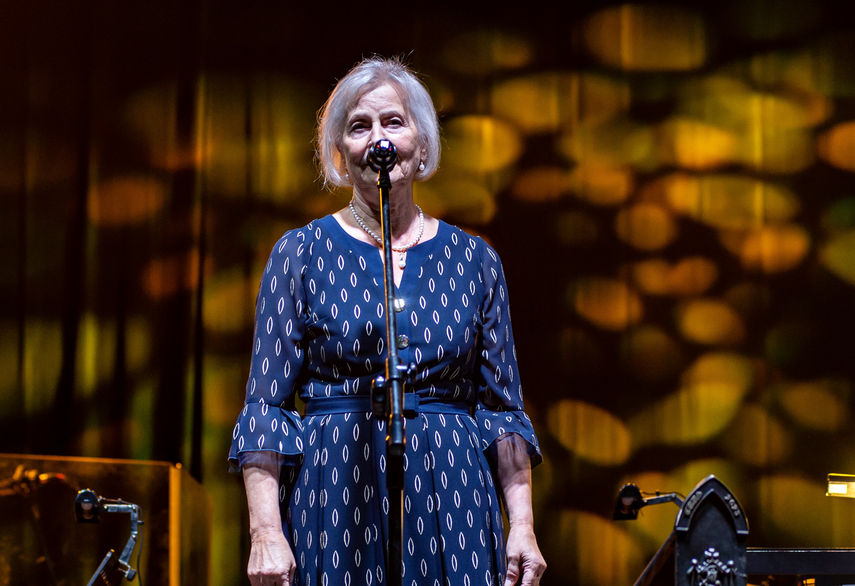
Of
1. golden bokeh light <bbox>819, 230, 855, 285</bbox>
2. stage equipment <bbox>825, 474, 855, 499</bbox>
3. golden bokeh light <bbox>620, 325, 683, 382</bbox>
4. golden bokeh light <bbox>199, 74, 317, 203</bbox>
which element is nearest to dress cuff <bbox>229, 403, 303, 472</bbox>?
stage equipment <bbox>825, 474, 855, 499</bbox>

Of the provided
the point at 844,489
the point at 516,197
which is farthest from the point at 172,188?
the point at 844,489

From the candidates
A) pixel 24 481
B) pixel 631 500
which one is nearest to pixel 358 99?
pixel 631 500

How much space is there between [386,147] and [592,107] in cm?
237

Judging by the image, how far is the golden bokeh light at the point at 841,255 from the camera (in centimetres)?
352

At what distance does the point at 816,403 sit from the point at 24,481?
287 cm

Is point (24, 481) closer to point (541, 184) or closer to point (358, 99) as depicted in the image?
point (358, 99)

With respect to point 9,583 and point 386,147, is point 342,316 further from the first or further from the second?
point 9,583

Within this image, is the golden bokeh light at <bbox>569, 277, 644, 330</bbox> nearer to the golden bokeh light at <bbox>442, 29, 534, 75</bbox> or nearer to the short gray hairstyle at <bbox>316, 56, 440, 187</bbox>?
the golden bokeh light at <bbox>442, 29, 534, 75</bbox>

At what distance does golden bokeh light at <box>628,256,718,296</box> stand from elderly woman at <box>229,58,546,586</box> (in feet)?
6.56

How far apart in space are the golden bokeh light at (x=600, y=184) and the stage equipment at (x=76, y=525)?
6.06 ft

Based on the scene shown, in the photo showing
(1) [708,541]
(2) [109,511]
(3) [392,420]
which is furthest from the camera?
(2) [109,511]

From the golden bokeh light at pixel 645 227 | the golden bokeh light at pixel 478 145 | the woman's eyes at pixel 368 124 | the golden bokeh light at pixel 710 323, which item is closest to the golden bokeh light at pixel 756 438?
the golden bokeh light at pixel 710 323

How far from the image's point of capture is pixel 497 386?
4.81ft

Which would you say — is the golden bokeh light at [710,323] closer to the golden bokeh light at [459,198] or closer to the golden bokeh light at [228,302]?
the golden bokeh light at [459,198]
